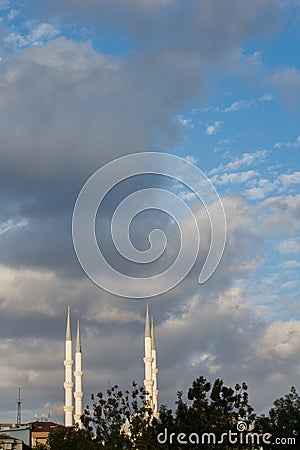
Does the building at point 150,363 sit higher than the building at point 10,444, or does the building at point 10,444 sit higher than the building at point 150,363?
the building at point 150,363

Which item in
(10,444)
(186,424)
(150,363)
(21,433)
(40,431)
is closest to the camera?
(186,424)

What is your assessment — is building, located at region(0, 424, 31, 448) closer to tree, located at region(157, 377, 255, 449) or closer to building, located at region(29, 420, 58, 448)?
building, located at region(29, 420, 58, 448)

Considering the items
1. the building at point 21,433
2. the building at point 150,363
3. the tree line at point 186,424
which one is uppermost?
the building at point 150,363

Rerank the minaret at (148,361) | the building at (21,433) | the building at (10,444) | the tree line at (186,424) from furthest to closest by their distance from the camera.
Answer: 1. the building at (21,433)
2. the minaret at (148,361)
3. the building at (10,444)
4. the tree line at (186,424)

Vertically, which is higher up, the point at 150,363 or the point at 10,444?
the point at 150,363

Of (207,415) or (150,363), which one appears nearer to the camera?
(207,415)

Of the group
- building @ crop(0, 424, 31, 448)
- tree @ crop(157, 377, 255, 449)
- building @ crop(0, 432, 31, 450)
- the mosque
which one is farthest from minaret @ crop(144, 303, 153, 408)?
tree @ crop(157, 377, 255, 449)

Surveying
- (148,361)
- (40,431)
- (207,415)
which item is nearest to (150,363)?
(148,361)

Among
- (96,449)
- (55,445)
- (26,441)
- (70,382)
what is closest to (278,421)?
(55,445)

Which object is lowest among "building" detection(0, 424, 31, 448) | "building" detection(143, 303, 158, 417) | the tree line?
the tree line

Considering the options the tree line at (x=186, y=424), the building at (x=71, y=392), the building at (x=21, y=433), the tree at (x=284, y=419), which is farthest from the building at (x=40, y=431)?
the tree line at (x=186, y=424)

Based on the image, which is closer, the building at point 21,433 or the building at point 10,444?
the building at point 10,444

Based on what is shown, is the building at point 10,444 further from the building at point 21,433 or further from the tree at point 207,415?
the tree at point 207,415

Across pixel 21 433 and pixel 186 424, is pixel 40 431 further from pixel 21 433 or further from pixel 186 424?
pixel 186 424
